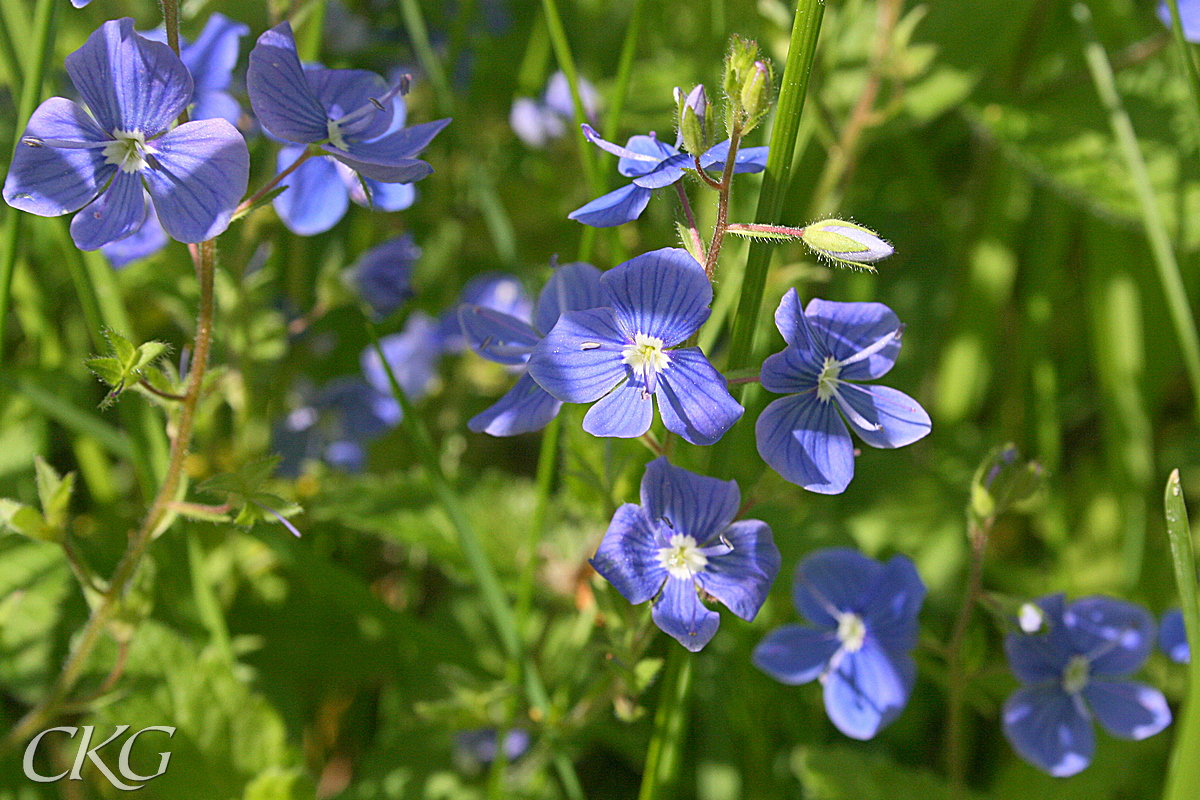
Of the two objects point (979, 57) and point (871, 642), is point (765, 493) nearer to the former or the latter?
point (871, 642)

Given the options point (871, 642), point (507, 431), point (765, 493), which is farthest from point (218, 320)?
point (871, 642)

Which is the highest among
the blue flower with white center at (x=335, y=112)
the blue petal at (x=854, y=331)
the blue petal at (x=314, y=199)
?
the blue flower with white center at (x=335, y=112)

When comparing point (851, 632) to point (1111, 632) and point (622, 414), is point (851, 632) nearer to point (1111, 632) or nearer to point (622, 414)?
point (1111, 632)

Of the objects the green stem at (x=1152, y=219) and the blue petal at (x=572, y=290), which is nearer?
the blue petal at (x=572, y=290)

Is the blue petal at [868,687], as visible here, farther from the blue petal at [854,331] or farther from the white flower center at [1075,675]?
the blue petal at [854,331]

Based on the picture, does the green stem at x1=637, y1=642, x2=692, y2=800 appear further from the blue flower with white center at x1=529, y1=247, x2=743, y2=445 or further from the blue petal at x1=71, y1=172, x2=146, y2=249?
the blue petal at x1=71, y1=172, x2=146, y2=249

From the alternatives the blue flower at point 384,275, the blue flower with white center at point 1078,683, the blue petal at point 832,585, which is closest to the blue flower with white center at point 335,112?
the blue flower at point 384,275

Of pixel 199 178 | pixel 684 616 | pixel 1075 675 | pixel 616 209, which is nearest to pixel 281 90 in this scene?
pixel 199 178
